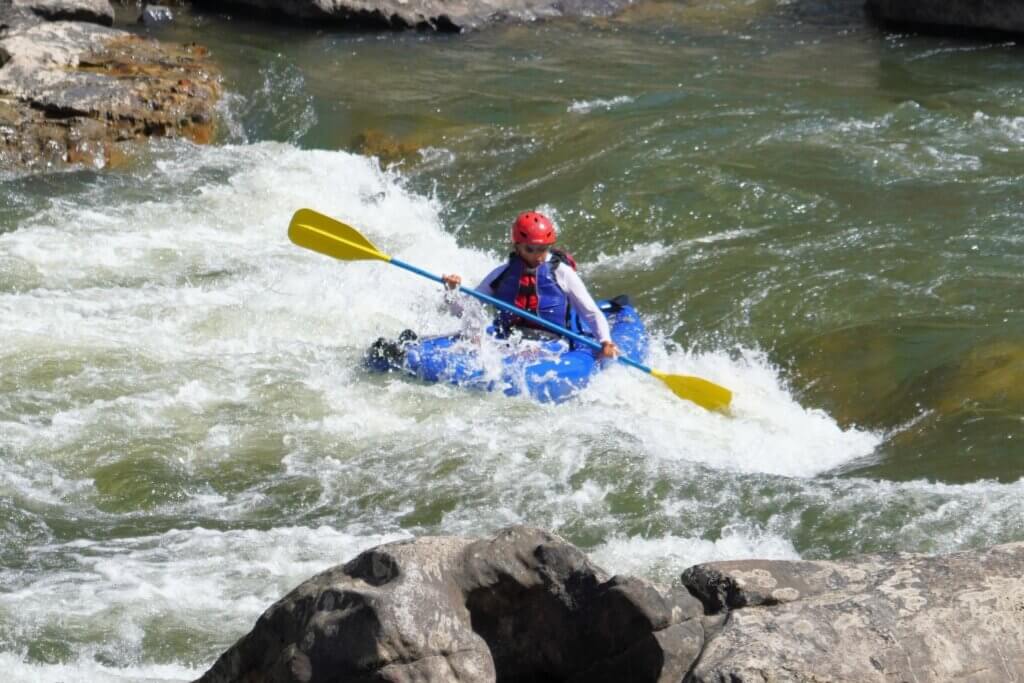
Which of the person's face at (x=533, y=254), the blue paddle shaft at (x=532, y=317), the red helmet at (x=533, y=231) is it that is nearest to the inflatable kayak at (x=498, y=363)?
the blue paddle shaft at (x=532, y=317)

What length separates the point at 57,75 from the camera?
10688 millimetres

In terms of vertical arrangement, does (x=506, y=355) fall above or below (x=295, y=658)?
below

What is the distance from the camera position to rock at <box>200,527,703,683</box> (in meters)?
3.00

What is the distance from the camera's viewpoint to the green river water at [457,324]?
16.7 ft

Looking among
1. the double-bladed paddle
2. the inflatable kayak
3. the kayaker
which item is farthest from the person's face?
the inflatable kayak

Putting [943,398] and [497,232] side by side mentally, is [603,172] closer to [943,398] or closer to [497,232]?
[497,232]

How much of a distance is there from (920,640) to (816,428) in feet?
11.7

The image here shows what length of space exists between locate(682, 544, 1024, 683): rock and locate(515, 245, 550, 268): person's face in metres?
3.78

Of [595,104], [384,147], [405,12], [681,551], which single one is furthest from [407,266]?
[405,12]

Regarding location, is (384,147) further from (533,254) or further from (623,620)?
(623,620)

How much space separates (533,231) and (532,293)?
0.38 m

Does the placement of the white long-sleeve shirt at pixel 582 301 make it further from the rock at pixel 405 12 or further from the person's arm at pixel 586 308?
the rock at pixel 405 12

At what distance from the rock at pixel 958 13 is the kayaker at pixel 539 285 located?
7.98 meters

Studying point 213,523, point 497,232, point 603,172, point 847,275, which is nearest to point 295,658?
point 213,523
